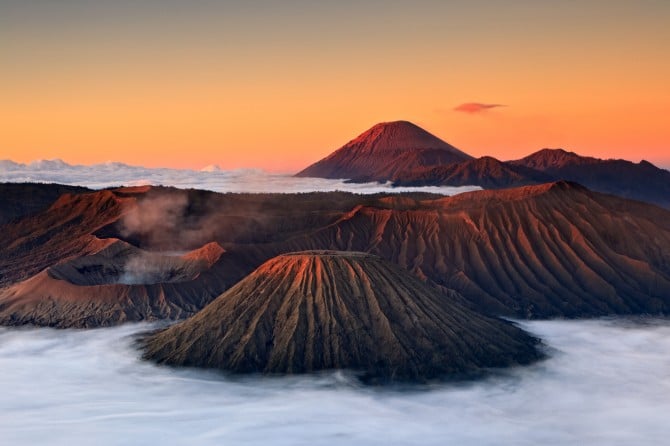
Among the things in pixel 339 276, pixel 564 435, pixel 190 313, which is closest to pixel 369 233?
pixel 190 313

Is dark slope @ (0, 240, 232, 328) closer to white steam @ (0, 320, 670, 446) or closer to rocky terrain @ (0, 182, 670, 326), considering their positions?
rocky terrain @ (0, 182, 670, 326)

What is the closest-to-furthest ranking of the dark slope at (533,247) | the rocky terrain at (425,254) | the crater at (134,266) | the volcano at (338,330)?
the volcano at (338,330), the rocky terrain at (425,254), the dark slope at (533,247), the crater at (134,266)

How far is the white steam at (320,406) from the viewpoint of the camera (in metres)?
72.4

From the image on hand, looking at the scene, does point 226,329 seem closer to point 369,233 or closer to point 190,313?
point 190,313

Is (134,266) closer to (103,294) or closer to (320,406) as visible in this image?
(103,294)

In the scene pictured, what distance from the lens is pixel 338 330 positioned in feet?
303

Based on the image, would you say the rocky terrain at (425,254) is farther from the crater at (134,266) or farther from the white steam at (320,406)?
the white steam at (320,406)

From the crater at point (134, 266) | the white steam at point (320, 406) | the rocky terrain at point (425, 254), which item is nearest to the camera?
the white steam at point (320, 406)

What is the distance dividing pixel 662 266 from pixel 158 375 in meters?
97.5

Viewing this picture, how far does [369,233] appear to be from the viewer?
6348 inches

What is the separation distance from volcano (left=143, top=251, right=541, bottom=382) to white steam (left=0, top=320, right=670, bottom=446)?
295 centimetres

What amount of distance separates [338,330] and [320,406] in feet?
46.2

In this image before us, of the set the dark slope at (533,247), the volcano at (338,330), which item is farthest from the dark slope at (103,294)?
the dark slope at (533,247)

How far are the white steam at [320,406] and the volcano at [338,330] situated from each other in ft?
9.67
